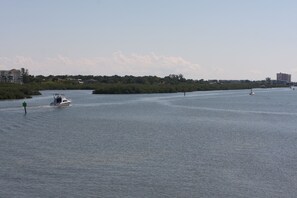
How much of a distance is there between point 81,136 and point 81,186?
596 inches

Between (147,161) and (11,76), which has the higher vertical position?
(11,76)

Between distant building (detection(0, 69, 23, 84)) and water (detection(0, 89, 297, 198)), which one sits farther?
distant building (detection(0, 69, 23, 84))

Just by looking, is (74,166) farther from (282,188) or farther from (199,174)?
(282,188)

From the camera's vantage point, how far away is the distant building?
583 feet

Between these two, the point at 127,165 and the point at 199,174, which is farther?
the point at 127,165

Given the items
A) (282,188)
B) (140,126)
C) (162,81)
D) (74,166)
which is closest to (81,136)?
(140,126)

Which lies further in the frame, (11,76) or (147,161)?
(11,76)

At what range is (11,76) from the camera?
599 ft

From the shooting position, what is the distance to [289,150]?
88.9 feet

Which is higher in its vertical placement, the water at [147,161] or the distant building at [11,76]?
the distant building at [11,76]

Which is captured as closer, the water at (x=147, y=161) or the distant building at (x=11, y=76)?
the water at (x=147, y=161)

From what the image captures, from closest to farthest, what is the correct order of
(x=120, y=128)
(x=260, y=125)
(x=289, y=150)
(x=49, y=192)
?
(x=49, y=192), (x=289, y=150), (x=120, y=128), (x=260, y=125)

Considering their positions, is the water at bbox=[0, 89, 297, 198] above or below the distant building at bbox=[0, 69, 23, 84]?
below

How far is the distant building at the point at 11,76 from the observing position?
178 metres
